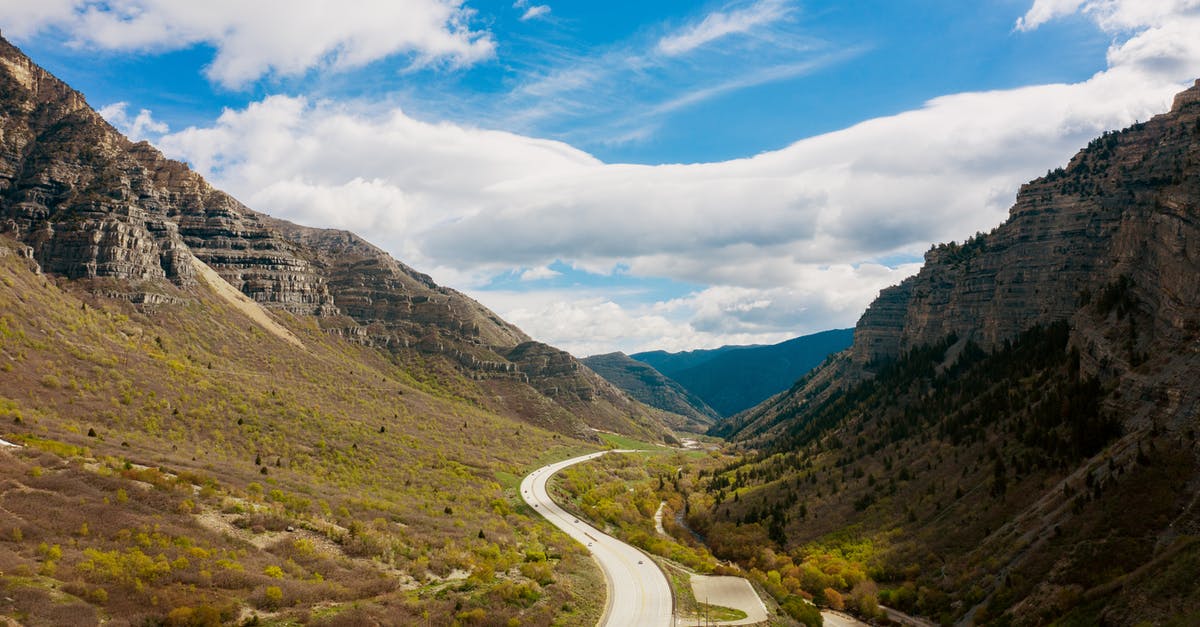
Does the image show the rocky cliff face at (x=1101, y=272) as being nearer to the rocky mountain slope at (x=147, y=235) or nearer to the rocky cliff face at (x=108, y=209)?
the rocky mountain slope at (x=147, y=235)

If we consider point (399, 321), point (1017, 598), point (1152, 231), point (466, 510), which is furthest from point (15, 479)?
point (399, 321)

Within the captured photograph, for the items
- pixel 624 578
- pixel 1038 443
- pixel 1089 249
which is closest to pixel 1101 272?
pixel 1089 249

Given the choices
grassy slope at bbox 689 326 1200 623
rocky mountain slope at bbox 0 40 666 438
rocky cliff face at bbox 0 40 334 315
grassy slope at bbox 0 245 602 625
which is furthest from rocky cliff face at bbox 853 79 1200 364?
rocky cliff face at bbox 0 40 334 315

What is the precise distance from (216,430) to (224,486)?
2886 centimetres

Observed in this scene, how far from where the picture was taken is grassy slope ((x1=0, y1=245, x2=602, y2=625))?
34.2m

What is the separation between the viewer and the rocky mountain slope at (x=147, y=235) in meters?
117

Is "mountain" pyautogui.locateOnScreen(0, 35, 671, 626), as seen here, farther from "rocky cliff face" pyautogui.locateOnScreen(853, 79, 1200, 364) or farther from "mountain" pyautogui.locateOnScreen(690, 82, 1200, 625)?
"rocky cliff face" pyautogui.locateOnScreen(853, 79, 1200, 364)

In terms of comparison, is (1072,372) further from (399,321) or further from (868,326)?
(399,321)

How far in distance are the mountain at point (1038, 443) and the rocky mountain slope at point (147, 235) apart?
8921cm

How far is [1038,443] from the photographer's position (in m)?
69.2

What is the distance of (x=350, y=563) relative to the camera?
43.3 meters

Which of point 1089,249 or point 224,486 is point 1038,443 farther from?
point 224,486

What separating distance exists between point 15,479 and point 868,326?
193539mm

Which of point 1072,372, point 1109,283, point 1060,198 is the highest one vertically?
point 1060,198
